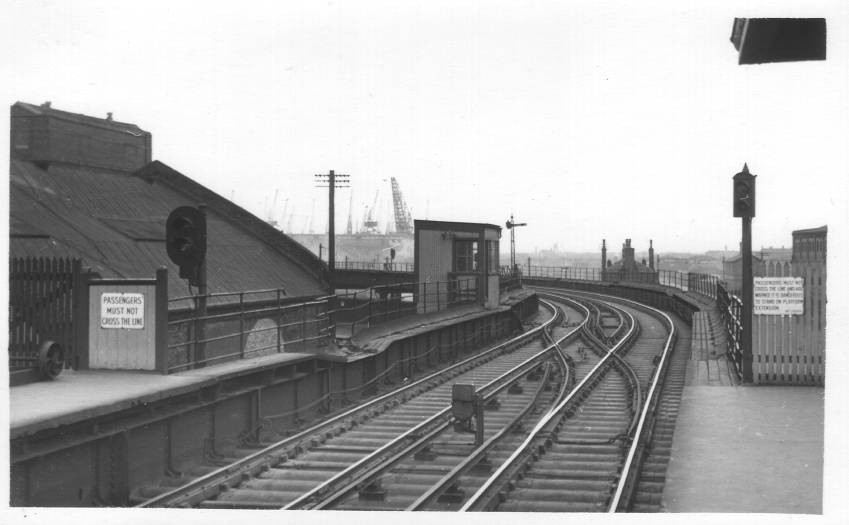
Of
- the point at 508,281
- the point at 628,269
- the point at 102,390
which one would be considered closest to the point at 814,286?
the point at 102,390

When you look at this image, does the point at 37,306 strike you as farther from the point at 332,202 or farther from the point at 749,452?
the point at 332,202

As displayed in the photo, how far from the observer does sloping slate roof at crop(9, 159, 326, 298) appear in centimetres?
2016

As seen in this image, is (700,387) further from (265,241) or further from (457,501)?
(265,241)

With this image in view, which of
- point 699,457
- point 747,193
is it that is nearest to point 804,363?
point 747,193

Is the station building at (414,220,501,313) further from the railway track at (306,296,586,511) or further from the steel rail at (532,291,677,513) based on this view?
the railway track at (306,296,586,511)

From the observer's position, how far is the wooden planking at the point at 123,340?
1036 centimetres

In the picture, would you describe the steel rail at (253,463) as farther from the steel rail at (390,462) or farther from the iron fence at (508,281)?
the iron fence at (508,281)

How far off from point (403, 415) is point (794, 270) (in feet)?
20.8

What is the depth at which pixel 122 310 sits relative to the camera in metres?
10.4

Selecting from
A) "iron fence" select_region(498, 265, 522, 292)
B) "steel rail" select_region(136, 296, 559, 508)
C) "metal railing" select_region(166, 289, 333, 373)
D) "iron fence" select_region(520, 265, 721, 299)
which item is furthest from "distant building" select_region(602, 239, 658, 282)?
"steel rail" select_region(136, 296, 559, 508)

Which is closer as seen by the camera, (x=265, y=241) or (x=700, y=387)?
(x=700, y=387)

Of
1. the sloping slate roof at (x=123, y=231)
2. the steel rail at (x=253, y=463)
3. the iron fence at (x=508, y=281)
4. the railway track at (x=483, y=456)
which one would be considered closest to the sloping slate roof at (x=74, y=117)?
the sloping slate roof at (x=123, y=231)

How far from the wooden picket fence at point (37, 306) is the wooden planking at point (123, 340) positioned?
0.86 ft

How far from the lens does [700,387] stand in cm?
1389
